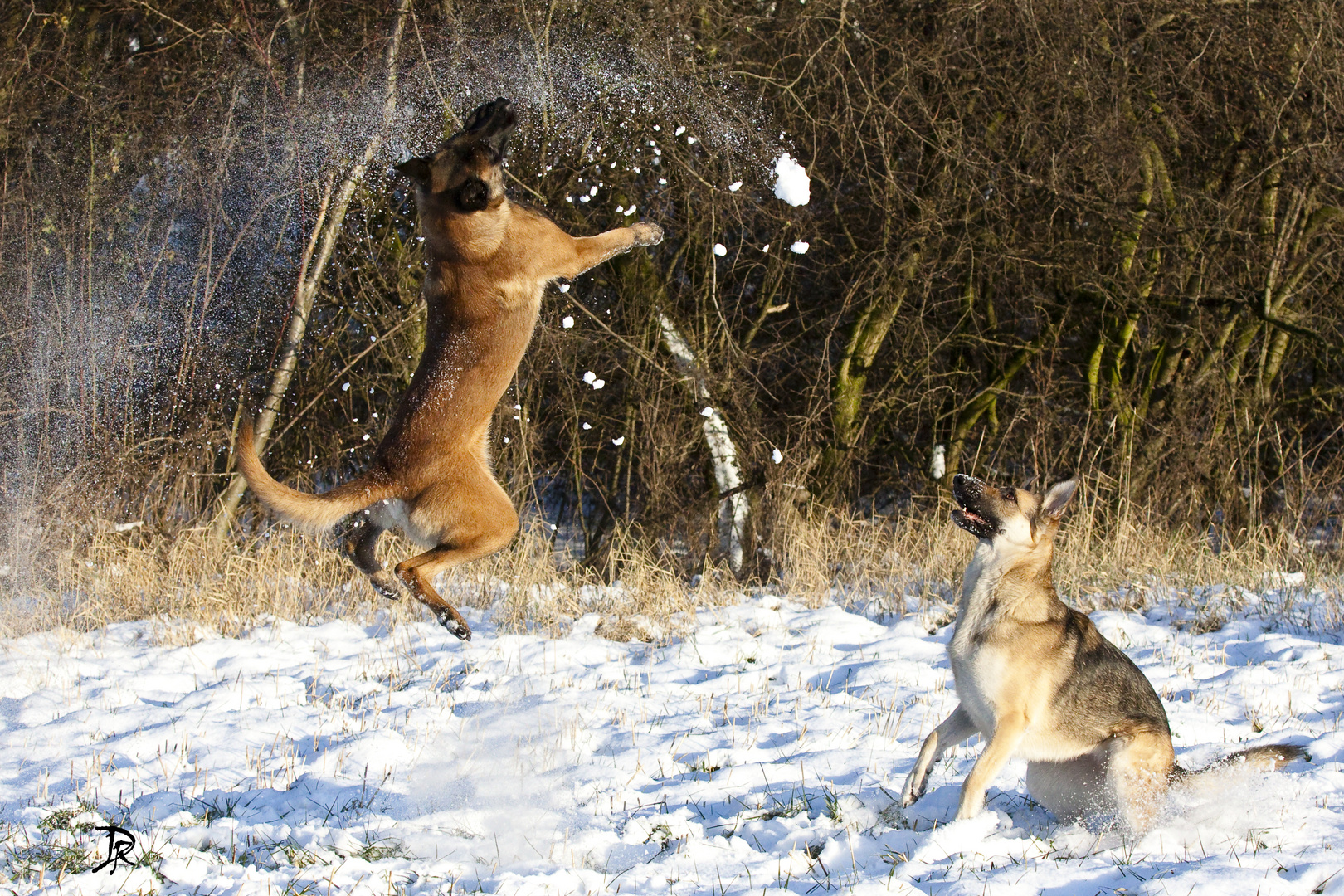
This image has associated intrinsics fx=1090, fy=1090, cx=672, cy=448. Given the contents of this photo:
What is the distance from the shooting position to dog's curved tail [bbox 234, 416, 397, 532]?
13.7 ft

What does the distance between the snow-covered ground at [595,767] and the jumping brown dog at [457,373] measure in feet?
2.45

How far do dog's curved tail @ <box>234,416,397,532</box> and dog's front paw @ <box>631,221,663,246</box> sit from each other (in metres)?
1.52

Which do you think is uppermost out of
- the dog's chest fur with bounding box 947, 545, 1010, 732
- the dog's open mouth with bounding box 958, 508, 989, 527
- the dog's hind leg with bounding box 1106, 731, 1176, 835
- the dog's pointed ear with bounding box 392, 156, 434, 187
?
the dog's pointed ear with bounding box 392, 156, 434, 187

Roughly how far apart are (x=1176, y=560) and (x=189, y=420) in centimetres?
787

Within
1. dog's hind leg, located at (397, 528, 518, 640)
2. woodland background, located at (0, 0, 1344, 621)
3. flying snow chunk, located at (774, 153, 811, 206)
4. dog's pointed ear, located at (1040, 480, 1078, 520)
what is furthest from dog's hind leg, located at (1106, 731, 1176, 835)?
woodland background, located at (0, 0, 1344, 621)

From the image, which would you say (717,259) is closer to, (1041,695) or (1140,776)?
(1041,695)

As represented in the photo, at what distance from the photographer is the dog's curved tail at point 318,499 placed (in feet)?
13.7

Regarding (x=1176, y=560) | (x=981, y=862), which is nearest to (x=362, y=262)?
(x=1176, y=560)

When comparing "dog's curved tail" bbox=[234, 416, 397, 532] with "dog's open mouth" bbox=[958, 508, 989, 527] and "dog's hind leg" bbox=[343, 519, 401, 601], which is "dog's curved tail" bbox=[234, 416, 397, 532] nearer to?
"dog's hind leg" bbox=[343, 519, 401, 601]

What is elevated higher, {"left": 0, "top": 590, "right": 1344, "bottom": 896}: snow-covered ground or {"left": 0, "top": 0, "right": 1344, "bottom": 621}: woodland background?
{"left": 0, "top": 0, "right": 1344, "bottom": 621}: woodland background

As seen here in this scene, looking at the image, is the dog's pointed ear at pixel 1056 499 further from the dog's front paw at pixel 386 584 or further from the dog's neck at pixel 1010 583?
the dog's front paw at pixel 386 584

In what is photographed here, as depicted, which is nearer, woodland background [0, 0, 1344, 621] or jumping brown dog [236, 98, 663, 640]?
jumping brown dog [236, 98, 663, 640]

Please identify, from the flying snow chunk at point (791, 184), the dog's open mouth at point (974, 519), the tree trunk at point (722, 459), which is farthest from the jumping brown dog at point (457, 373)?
the tree trunk at point (722, 459)

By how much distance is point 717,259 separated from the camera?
1050 centimetres
